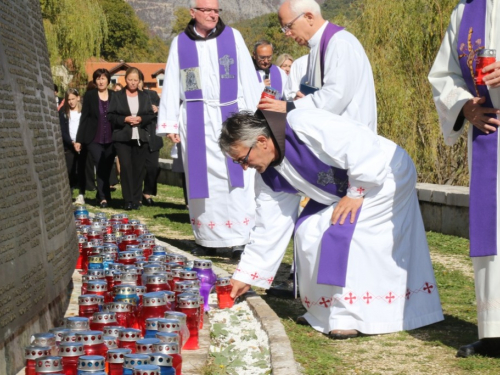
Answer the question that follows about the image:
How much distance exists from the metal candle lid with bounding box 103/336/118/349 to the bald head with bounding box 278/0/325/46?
3368 mm

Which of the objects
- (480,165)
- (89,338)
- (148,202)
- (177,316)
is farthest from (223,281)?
(148,202)

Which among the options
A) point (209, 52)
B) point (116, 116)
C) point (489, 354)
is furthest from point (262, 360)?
point (116, 116)

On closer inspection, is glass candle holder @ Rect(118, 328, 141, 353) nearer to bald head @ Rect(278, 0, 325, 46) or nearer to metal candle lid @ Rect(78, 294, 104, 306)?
metal candle lid @ Rect(78, 294, 104, 306)

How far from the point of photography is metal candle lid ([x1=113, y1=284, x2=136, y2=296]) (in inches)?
217

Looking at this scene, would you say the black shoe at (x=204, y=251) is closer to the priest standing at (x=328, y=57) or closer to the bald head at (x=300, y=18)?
the priest standing at (x=328, y=57)

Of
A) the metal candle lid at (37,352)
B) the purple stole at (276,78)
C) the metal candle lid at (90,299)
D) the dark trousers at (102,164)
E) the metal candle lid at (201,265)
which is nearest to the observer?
the metal candle lid at (37,352)

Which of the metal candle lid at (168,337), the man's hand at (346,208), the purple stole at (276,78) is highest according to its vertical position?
the purple stole at (276,78)

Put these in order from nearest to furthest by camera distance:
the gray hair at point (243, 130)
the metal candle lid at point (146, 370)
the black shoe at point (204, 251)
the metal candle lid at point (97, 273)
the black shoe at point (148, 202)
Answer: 1. the metal candle lid at point (146, 370)
2. the gray hair at point (243, 130)
3. the metal candle lid at point (97, 273)
4. the black shoe at point (204, 251)
5. the black shoe at point (148, 202)

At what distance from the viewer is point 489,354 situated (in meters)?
5.42

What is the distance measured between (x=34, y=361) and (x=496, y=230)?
2577 millimetres

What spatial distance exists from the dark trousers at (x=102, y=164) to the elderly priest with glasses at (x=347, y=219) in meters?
9.21

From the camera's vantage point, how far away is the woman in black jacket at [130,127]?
572 inches

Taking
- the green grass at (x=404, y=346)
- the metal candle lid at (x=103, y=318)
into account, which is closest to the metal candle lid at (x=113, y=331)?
the metal candle lid at (x=103, y=318)

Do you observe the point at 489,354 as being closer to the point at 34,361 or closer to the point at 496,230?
the point at 496,230
